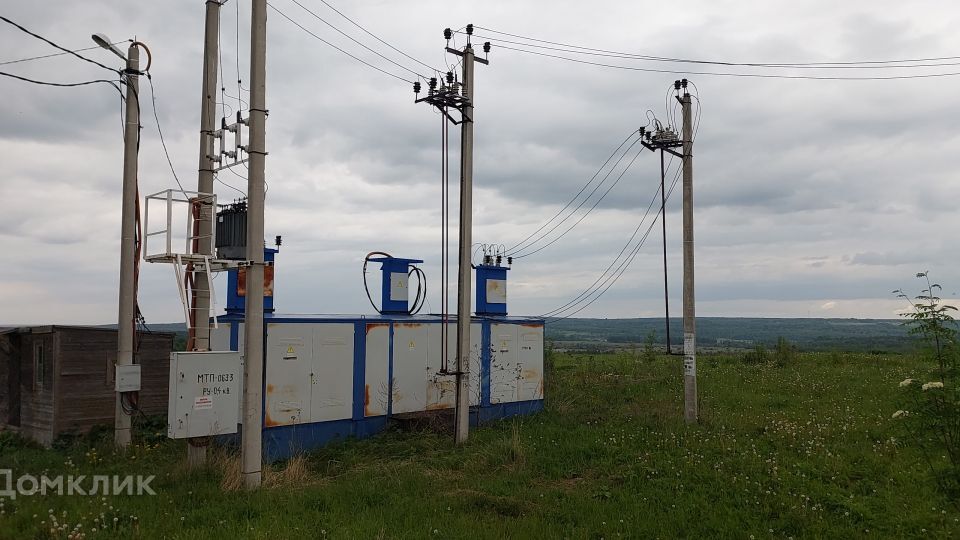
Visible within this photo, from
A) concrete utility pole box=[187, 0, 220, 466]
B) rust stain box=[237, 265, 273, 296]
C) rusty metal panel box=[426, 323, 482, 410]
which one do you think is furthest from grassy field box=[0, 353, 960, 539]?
rust stain box=[237, 265, 273, 296]

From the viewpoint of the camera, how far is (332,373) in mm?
13672

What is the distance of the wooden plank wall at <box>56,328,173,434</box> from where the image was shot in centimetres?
1348

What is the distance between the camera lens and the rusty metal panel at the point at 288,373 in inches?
500

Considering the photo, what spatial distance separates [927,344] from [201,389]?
9591 millimetres

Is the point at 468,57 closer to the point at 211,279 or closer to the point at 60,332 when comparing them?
the point at 211,279

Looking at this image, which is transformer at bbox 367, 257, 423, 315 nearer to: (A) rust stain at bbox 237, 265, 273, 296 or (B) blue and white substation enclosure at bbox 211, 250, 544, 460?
(B) blue and white substation enclosure at bbox 211, 250, 544, 460

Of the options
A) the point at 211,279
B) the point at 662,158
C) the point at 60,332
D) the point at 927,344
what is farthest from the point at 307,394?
the point at 927,344

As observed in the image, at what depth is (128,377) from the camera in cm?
1174

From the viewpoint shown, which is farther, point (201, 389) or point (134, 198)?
point (134, 198)

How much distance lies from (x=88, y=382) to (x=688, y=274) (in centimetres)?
1258

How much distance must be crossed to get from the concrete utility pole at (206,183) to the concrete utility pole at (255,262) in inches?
37.7

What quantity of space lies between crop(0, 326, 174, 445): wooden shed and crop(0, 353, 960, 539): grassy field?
781mm

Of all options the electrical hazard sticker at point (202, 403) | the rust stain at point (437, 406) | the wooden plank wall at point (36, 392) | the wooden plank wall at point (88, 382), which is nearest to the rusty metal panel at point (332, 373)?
the rust stain at point (437, 406)

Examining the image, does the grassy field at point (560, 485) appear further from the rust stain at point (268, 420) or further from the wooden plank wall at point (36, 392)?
the rust stain at point (268, 420)
